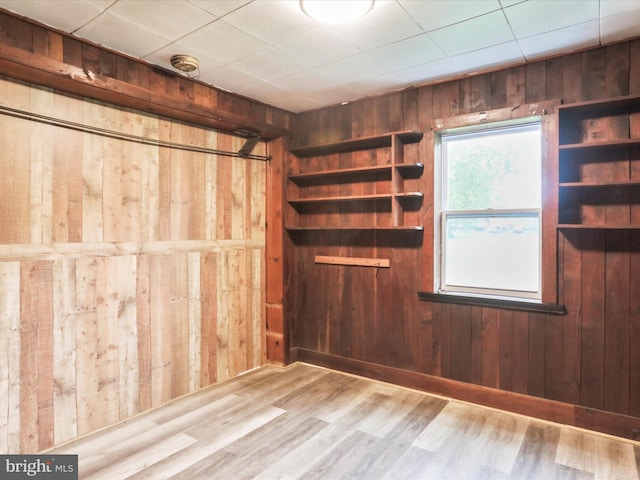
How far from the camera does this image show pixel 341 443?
7.88ft

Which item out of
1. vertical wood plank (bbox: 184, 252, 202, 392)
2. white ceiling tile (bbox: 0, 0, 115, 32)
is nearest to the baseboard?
vertical wood plank (bbox: 184, 252, 202, 392)

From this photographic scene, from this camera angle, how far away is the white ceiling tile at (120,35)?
6.88 ft

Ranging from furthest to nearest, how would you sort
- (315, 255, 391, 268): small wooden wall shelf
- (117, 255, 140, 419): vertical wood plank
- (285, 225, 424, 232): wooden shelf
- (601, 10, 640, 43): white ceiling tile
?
(315, 255, 391, 268): small wooden wall shelf → (285, 225, 424, 232): wooden shelf → (117, 255, 140, 419): vertical wood plank → (601, 10, 640, 43): white ceiling tile

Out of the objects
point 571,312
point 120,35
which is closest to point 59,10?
point 120,35

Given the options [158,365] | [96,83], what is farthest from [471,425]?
[96,83]

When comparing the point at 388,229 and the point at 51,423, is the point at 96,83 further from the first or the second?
the point at 388,229

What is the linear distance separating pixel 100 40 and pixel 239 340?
250 cm

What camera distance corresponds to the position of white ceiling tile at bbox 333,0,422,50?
1.99 metres

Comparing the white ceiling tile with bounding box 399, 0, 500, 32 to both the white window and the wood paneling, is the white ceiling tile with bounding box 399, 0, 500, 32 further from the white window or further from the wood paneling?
the wood paneling

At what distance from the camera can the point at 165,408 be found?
2881 mm

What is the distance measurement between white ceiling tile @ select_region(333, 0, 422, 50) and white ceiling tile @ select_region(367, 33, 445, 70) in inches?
2.7

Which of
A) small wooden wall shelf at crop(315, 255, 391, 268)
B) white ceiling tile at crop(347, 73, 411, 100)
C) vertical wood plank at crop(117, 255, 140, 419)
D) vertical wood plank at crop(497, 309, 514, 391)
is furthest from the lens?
small wooden wall shelf at crop(315, 255, 391, 268)

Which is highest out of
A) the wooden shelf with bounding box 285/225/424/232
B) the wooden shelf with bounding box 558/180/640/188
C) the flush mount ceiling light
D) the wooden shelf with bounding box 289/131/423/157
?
the flush mount ceiling light

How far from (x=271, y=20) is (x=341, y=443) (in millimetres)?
2503
